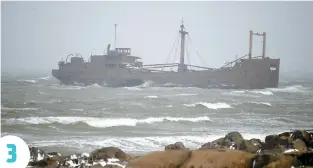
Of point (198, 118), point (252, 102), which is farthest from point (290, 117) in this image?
point (198, 118)

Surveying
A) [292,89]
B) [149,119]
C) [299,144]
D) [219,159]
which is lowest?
[149,119]

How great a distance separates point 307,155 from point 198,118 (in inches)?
152

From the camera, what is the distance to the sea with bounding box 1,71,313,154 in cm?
633

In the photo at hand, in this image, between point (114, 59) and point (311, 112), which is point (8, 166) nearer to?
point (311, 112)

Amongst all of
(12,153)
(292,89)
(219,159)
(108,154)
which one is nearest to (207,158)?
(219,159)

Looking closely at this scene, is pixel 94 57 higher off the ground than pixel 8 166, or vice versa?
pixel 94 57

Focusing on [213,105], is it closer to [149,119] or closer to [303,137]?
[149,119]

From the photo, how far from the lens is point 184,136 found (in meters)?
6.55

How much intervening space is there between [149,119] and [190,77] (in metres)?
7.24

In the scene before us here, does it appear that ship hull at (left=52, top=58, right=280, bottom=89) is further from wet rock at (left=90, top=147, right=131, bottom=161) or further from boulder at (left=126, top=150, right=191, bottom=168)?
boulder at (left=126, top=150, right=191, bottom=168)

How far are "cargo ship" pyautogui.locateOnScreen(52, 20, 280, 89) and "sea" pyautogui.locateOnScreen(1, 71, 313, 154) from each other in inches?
104

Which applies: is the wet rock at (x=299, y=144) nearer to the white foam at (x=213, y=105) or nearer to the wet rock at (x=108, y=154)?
the wet rock at (x=108, y=154)

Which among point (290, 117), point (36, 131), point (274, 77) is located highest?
point (274, 77)

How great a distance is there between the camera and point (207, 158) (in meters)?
3.48
